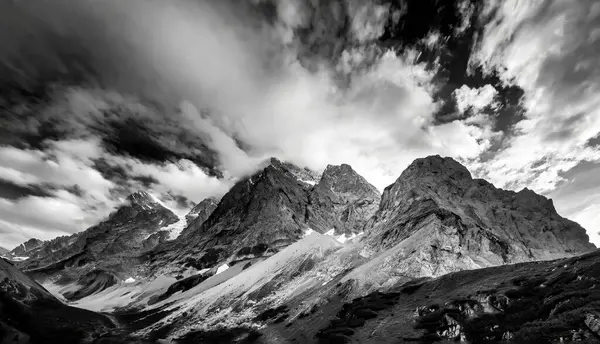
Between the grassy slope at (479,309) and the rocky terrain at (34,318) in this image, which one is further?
the rocky terrain at (34,318)

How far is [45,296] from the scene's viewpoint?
17975 centimetres

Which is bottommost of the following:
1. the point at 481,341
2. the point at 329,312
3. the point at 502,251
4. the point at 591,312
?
the point at 481,341

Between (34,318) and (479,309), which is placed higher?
(34,318)

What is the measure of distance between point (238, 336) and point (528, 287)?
304 ft

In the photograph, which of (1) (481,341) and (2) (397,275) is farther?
(2) (397,275)

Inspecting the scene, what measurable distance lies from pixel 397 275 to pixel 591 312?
8650 centimetres

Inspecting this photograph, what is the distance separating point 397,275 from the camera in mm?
129250

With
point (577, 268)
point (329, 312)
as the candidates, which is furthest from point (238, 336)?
point (577, 268)

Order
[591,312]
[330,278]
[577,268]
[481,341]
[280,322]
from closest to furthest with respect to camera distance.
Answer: [591,312]
[481,341]
[577,268]
[280,322]
[330,278]

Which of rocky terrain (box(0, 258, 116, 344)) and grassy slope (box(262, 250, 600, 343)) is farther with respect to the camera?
rocky terrain (box(0, 258, 116, 344))

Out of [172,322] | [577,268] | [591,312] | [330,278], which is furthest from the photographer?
[172,322]

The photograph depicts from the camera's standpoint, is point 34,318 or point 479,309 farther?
point 34,318

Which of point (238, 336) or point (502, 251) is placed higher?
point (502, 251)

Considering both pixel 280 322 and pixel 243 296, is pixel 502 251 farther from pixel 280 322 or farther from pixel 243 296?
pixel 243 296
